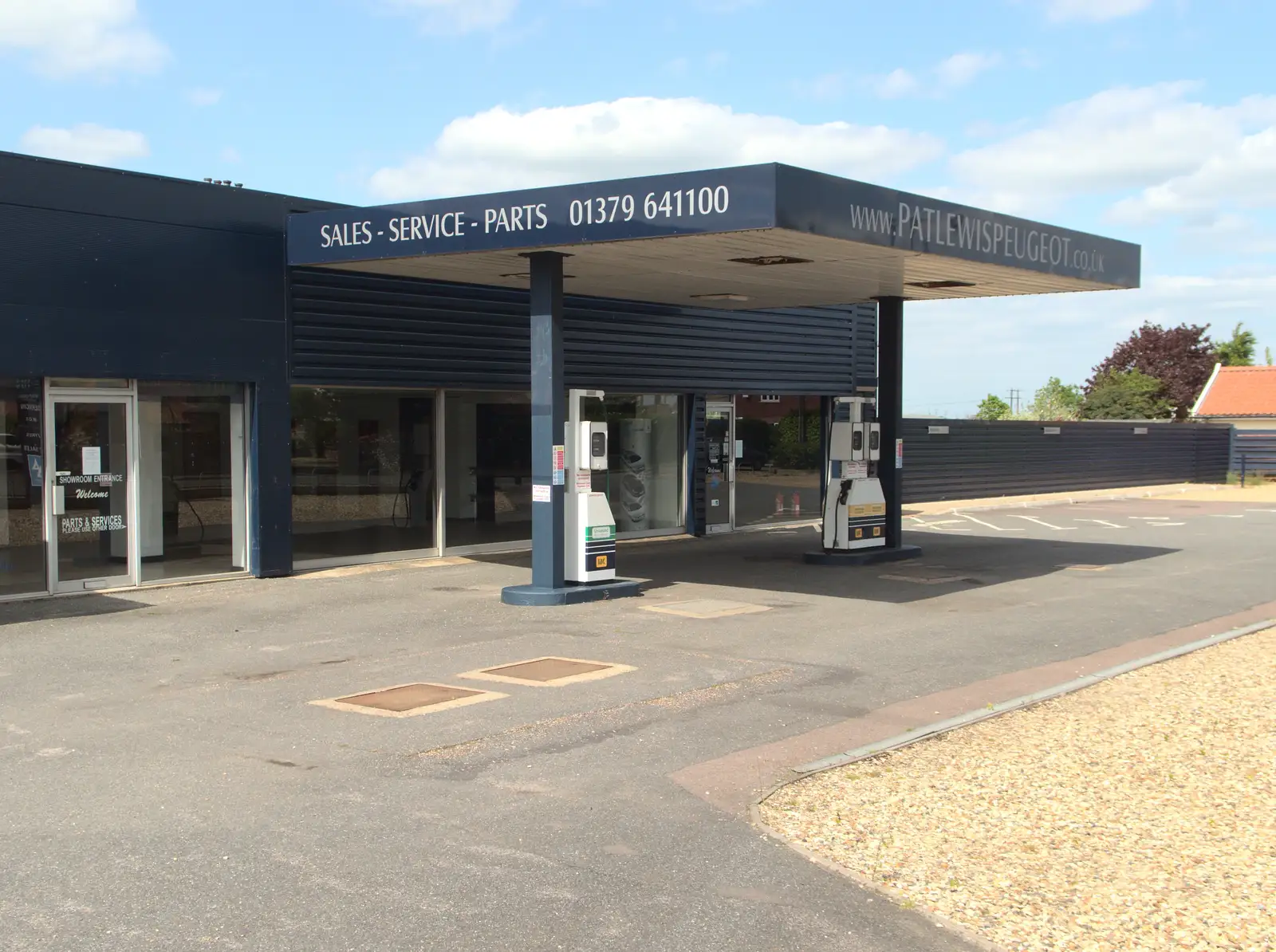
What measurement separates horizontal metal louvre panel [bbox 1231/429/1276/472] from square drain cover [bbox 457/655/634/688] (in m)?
34.1

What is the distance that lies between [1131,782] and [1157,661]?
3539mm

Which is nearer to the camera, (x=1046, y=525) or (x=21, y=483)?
(x=21, y=483)

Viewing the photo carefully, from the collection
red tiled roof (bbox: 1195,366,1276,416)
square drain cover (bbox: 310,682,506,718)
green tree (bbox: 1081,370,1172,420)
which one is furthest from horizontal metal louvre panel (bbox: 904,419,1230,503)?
square drain cover (bbox: 310,682,506,718)

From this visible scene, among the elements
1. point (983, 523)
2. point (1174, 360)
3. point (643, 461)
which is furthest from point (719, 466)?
point (1174, 360)

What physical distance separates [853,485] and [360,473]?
630 centimetres

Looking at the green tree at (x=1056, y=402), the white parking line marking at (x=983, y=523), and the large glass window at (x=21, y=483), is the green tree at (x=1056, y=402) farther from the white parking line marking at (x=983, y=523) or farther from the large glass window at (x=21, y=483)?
the large glass window at (x=21, y=483)

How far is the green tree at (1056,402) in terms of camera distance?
6131cm

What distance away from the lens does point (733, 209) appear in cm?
1051

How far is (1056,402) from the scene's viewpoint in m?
65.4

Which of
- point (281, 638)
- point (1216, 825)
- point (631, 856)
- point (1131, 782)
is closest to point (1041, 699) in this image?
point (1131, 782)

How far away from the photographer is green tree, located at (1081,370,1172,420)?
51.2 meters

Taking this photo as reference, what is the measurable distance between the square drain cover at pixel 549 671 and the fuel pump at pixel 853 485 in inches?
287

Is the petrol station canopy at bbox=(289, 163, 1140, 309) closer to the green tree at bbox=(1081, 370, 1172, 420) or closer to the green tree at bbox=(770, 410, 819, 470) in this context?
the green tree at bbox=(770, 410, 819, 470)

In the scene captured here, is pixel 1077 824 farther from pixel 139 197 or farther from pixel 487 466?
pixel 487 466
